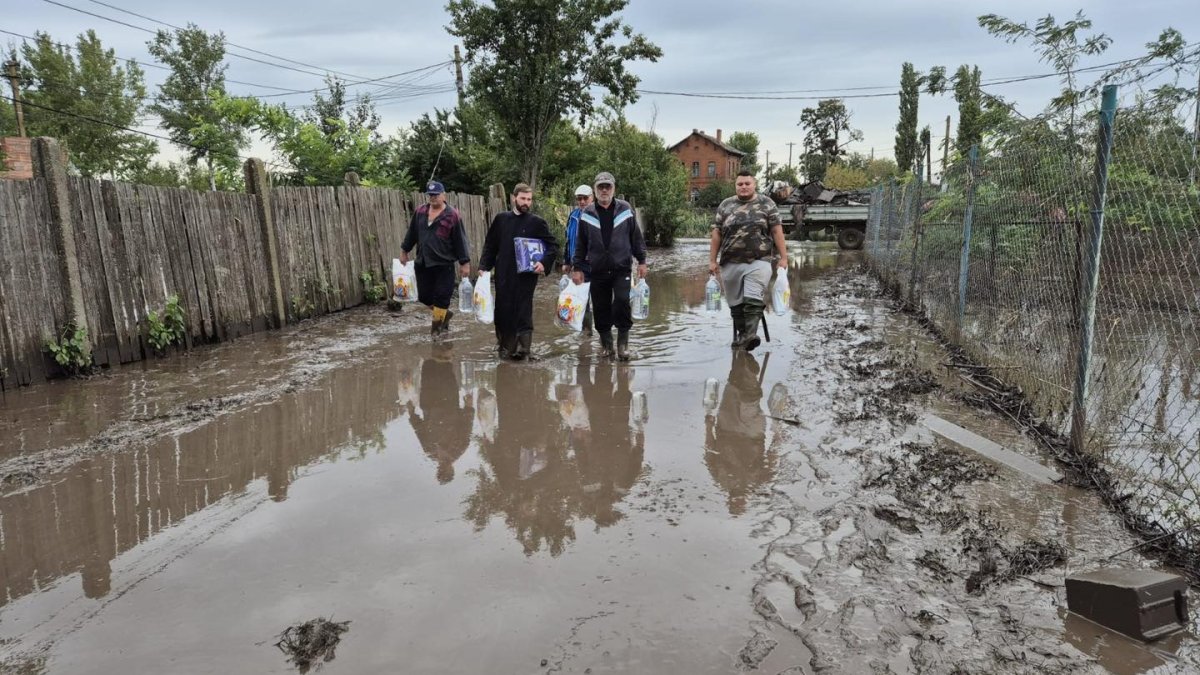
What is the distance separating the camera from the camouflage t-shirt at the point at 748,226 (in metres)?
7.04

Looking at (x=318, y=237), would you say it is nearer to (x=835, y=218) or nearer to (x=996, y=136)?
(x=996, y=136)

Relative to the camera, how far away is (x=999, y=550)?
3088 mm

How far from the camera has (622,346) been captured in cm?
707

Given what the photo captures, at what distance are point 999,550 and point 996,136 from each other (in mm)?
5979

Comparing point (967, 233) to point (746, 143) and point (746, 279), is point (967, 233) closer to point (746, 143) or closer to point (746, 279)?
point (746, 279)

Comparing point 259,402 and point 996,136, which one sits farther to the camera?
point 996,136

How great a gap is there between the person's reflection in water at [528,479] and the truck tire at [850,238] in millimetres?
23975

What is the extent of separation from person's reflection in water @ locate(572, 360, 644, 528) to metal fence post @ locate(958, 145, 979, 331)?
11.6ft

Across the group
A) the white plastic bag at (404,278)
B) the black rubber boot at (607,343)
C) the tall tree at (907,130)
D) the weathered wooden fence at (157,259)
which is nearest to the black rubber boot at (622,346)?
the black rubber boot at (607,343)

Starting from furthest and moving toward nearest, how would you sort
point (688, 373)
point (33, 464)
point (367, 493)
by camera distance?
point (688, 373), point (33, 464), point (367, 493)

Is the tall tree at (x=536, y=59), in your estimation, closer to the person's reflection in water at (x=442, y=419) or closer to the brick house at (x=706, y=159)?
the person's reflection in water at (x=442, y=419)

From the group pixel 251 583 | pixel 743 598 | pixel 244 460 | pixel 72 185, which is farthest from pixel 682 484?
pixel 72 185

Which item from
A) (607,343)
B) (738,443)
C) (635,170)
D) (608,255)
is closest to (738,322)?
(607,343)

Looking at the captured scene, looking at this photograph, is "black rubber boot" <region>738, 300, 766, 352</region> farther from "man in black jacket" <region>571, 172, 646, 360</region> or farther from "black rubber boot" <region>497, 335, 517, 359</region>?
"black rubber boot" <region>497, 335, 517, 359</region>
